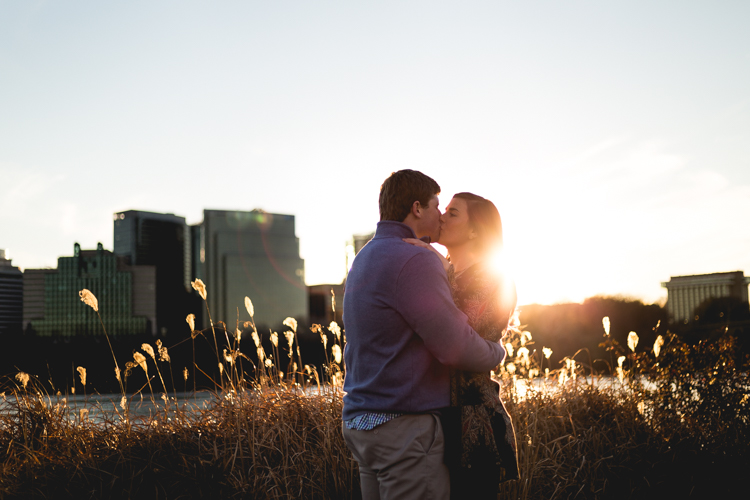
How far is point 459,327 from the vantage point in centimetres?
218

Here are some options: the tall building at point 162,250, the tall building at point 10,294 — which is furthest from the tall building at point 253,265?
the tall building at point 10,294

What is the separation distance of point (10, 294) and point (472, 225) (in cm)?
22336

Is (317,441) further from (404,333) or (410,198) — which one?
(410,198)

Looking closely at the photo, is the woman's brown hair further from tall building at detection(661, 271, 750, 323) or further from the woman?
tall building at detection(661, 271, 750, 323)

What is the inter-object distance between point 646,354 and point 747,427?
1.43 m

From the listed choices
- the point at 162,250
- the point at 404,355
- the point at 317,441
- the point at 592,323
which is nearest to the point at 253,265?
the point at 162,250

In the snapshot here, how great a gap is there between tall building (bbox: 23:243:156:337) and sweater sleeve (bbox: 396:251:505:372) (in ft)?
554

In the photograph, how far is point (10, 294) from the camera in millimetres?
190250

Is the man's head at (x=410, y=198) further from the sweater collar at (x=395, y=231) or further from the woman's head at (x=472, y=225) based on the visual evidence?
the woman's head at (x=472, y=225)

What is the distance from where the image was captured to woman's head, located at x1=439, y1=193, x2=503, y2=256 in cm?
278

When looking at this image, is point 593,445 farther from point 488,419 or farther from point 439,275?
point 439,275

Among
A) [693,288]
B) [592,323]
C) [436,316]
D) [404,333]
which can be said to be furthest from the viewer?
[693,288]

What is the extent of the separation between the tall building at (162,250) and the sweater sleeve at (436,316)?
17836 cm

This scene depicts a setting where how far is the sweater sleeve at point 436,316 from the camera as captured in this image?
218 cm
